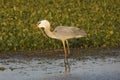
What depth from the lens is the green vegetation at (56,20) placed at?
1491cm

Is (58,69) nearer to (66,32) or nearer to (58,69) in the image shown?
(58,69)

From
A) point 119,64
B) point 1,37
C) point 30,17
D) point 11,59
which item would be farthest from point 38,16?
point 119,64

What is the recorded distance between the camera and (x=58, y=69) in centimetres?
Result: 1211

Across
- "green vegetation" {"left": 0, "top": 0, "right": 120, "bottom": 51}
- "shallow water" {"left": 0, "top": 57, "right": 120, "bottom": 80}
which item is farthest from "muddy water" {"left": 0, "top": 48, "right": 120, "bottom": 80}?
"green vegetation" {"left": 0, "top": 0, "right": 120, "bottom": 51}

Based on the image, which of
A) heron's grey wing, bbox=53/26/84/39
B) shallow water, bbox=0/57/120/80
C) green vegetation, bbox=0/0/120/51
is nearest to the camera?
shallow water, bbox=0/57/120/80

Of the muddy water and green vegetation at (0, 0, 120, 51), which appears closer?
the muddy water

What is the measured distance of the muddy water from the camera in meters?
11.3

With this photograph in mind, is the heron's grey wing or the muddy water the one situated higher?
the heron's grey wing

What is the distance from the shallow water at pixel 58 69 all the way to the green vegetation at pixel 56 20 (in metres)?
1.54

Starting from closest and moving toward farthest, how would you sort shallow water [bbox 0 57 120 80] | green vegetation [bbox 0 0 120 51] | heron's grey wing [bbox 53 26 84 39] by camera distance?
1. shallow water [bbox 0 57 120 80]
2. heron's grey wing [bbox 53 26 84 39]
3. green vegetation [bbox 0 0 120 51]

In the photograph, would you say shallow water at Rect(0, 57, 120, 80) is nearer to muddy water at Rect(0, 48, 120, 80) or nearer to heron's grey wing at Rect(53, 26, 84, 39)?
muddy water at Rect(0, 48, 120, 80)

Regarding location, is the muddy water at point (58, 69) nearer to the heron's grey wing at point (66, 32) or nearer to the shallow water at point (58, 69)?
the shallow water at point (58, 69)

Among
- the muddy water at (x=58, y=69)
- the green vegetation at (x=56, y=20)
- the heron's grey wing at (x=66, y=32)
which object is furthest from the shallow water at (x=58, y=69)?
the green vegetation at (x=56, y=20)

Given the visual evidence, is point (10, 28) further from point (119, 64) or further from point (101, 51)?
point (119, 64)
